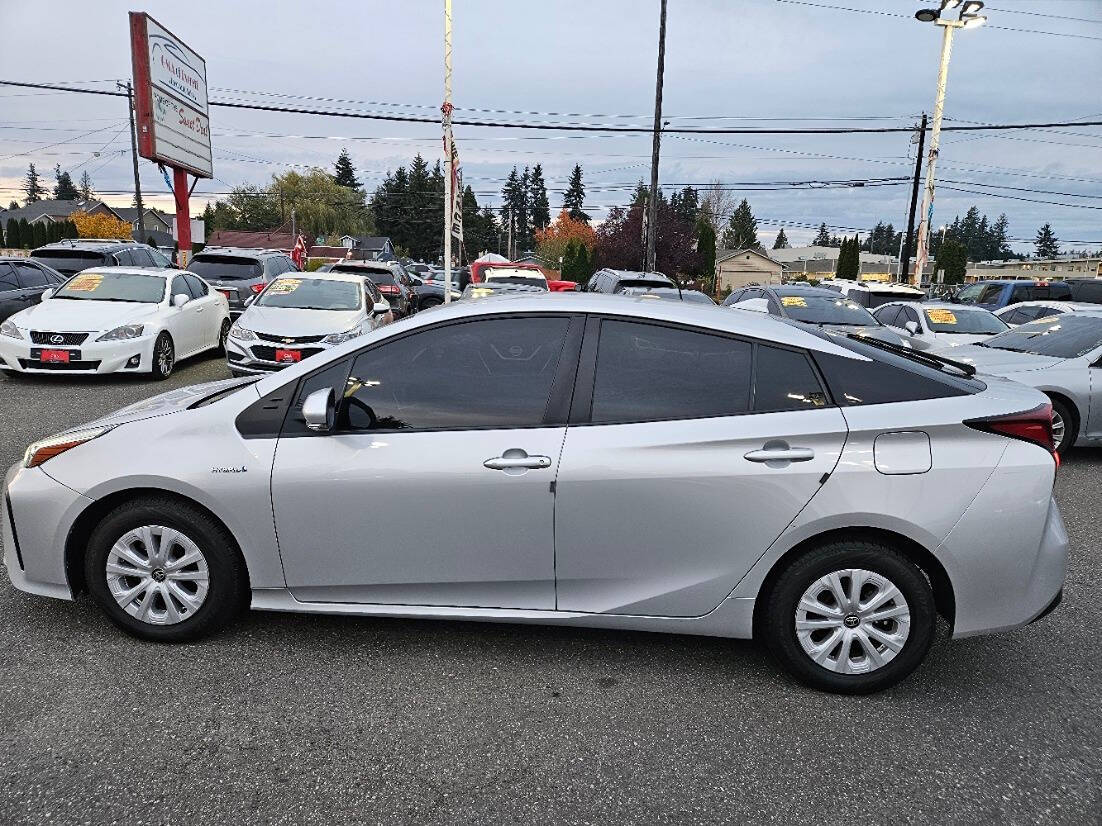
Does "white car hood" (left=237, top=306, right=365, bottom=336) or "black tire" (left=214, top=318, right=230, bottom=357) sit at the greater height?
"white car hood" (left=237, top=306, right=365, bottom=336)

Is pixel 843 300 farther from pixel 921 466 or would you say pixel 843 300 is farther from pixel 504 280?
pixel 921 466

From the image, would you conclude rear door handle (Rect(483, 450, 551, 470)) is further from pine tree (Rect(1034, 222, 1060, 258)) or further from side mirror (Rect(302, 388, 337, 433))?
pine tree (Rect(1034, 222, 1060, 258))

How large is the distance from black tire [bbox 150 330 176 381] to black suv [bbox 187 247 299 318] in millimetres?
4054

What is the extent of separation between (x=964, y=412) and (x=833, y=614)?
962 millimetres

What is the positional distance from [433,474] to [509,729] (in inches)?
39.6

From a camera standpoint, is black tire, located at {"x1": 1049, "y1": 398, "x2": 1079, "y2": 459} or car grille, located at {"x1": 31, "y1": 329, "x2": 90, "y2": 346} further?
car grille, located at {"x1": 31, "y1": 329, "x2": 90, "y2": 346}

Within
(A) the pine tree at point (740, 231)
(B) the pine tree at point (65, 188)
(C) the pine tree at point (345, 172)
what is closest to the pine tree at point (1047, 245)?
(A) the pine tree at point (740, 231)

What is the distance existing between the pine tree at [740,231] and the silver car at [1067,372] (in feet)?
353

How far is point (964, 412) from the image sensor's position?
310 cm

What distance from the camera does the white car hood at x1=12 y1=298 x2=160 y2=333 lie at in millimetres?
9445

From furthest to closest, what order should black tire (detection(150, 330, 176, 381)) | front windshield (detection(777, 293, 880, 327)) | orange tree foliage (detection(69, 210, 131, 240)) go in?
orange tree foliage (detection(69, 210, 131, 240)) → front windshield (detection(777, 293, 880, 327)) → black tire (detection(150, 330, 176, 381))

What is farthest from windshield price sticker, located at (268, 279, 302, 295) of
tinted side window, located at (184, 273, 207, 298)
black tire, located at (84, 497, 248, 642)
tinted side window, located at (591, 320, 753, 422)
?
tinted side window, located at (591, 320, 753, 422)

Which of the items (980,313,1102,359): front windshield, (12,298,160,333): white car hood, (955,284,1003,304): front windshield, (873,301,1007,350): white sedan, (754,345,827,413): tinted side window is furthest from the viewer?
(955,284,1003,304): front windshield

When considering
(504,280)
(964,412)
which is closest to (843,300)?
(504,280)
